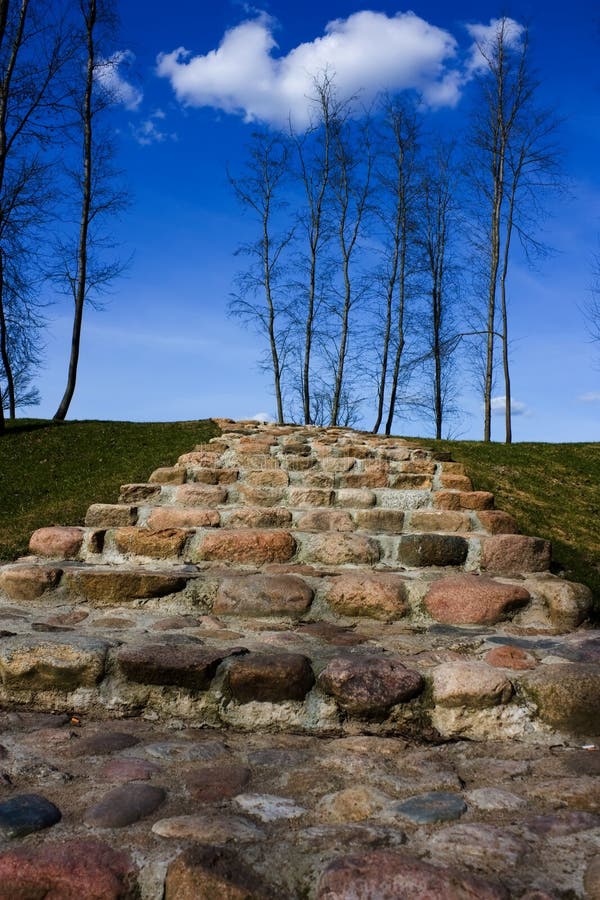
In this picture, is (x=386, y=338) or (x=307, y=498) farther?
(x=386, y=338)

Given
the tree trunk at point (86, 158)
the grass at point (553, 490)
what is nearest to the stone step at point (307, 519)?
the grass at point (553, 490)

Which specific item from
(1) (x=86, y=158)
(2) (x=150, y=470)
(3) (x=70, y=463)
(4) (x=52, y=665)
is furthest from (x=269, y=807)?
(1) (x=86, y=158)

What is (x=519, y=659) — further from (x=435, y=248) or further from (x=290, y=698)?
(x=435, y=248)

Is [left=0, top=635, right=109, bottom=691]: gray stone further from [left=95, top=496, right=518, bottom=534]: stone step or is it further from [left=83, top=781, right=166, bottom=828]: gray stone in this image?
[left=95, top=496, right=518, bottom=534]: stone step

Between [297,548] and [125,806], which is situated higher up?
[297,548]

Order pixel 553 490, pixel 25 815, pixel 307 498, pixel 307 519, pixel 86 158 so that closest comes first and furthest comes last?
1. pixel 25 815
2. pixel 307 519
3. pixel 307 498
4. pixel 553 490
5. pixel 86 158

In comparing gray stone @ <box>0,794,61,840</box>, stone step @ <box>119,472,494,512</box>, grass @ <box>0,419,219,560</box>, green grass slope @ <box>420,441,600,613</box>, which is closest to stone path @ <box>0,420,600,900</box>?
gray stone @ <box>0,794,61,840</box>

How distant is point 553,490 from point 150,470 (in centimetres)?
489

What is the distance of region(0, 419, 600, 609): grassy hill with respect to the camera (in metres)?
6.37

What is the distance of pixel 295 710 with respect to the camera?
8.63ft

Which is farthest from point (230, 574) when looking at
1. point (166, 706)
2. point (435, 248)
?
point (435, 248)

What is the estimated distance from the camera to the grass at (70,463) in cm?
651

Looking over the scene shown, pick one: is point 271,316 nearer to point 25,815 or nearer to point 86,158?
point 86,158

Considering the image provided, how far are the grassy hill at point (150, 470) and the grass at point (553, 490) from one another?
1 centimetres
